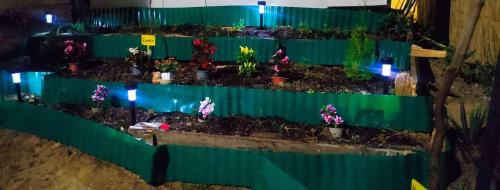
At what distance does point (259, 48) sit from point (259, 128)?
3.15 m

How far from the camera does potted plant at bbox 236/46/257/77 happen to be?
10586mm

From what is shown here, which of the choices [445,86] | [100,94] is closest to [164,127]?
[100,94]

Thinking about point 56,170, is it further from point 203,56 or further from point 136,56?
point 203,56

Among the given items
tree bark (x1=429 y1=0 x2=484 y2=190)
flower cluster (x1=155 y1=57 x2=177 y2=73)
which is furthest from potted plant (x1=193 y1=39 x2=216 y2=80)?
tree bark (x1=429 y1=0 x2=484 y2=190)

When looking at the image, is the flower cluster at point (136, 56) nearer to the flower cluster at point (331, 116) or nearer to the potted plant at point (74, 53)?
the potted plant at point (74, 53)

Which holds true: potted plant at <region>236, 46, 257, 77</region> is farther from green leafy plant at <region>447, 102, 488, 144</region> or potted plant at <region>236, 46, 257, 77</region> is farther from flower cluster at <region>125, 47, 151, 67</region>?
green leafy plant at <region>447, 102, 488, 144</region>

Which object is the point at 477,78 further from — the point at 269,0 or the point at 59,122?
the point at 59,122

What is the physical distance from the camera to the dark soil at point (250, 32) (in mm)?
12070

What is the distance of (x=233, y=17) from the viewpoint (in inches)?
549

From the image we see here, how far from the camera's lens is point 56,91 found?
10773 millimetres

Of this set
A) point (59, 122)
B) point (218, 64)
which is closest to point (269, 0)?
point (218, 64)

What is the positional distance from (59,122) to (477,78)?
29.1 ft

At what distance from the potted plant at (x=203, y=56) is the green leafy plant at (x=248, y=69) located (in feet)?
2.46

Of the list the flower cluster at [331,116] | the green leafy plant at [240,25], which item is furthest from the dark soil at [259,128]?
the green leafy plant at [240,25]
